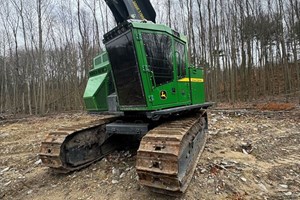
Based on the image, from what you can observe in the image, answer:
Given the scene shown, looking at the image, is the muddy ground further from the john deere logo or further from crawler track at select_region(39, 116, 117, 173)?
the john deere logo

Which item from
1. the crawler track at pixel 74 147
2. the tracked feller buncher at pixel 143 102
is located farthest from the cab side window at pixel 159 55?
the crawler track at pixel 74 147

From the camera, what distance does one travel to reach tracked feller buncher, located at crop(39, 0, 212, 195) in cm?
359

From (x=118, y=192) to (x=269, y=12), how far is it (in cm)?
2481

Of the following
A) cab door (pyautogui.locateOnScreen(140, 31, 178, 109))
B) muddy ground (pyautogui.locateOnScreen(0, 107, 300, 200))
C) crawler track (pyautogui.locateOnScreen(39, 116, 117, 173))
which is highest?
cab door (pyautogui.locateOnScreen(140, 31, 178, 109))

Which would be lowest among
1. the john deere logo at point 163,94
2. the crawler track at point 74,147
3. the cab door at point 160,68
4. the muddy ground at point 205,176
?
the muddy ground at point 205,176

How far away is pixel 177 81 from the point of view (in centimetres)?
514

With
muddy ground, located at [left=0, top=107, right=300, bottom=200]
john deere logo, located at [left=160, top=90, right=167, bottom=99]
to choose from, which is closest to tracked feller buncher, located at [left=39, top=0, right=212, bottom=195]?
john deere logo, located at [left=160, top=90, right=167, bottom=99]

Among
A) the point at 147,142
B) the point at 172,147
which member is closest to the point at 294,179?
the point at 172,147

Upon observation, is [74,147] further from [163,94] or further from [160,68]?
[160,68]

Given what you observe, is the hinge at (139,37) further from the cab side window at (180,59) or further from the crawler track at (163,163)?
the crawler track at (163,163)

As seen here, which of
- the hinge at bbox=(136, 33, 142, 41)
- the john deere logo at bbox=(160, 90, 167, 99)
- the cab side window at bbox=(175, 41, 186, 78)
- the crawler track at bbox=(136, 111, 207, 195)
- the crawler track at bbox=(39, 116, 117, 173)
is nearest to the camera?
the crawler track at bbox=(136, 111, 207, 195)

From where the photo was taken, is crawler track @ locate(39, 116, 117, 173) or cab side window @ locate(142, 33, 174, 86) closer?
cab side window @ locate(142, 33, 174, 86)

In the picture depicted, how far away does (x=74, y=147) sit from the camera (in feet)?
16.9

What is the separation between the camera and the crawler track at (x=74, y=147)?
4.85 metres
